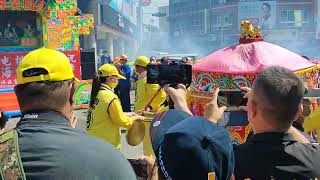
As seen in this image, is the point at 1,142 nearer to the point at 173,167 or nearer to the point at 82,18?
the point at 173,167

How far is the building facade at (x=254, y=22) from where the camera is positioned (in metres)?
50.8

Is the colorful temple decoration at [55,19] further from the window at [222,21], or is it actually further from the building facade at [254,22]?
the window at [222,21]

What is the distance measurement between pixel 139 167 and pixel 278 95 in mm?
641

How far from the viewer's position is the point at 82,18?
40.7ft

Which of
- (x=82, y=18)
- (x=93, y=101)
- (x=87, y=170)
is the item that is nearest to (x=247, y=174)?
(x=87, y=170)

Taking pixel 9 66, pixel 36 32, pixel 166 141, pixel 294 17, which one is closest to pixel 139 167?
pixel 166 141

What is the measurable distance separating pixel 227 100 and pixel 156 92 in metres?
3.36

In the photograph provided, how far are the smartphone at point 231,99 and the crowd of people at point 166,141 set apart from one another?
231mm

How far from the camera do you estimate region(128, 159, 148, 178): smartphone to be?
5.74 feet

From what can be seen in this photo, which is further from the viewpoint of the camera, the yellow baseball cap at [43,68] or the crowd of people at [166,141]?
the yellow baseball cap at [43,68]

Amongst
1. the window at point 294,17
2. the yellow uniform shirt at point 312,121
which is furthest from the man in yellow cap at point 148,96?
the window at point 294,17

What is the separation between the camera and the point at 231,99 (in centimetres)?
224

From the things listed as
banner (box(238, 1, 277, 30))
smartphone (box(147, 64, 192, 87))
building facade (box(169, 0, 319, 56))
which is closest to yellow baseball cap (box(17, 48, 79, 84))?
smartphone (box(147, 64, 192, 87))

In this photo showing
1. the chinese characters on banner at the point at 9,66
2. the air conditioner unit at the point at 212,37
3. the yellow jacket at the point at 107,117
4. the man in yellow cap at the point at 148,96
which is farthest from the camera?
the air conditioner unit at the point at 212,37
